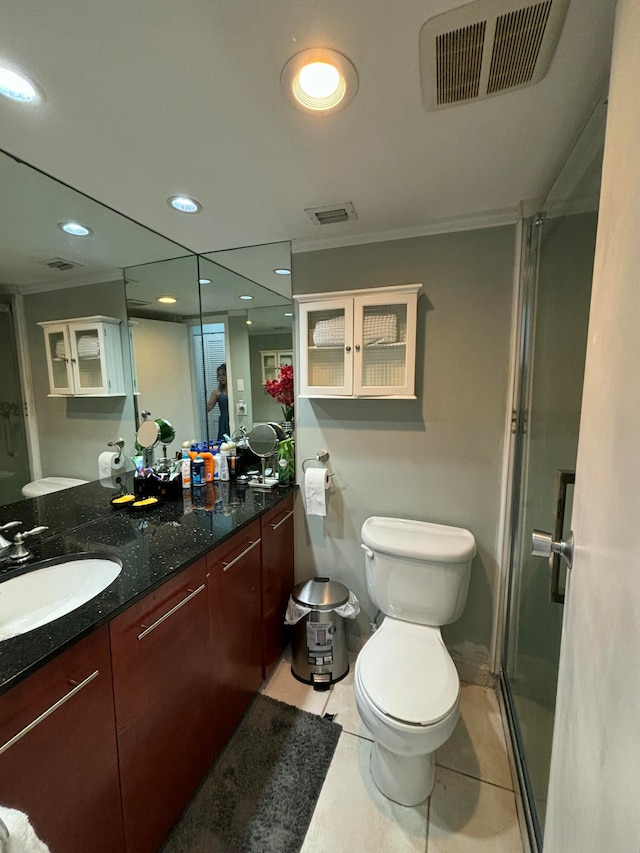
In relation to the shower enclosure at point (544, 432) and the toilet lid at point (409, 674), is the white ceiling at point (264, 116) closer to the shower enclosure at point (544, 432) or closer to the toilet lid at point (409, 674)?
Answer: the shower enclosure at point (544, 432)

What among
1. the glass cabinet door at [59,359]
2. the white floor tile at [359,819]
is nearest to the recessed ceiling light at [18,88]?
the glass cabinet door at [59,359]

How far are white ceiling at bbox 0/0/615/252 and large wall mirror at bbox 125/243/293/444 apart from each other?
0.48 meters

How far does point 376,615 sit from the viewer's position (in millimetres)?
1964

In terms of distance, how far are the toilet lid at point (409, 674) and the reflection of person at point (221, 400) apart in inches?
61.3

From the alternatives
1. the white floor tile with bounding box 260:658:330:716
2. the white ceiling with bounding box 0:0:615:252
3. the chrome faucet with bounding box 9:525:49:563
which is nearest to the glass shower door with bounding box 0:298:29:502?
the chrome faucet with bounding box 9:525:49:563

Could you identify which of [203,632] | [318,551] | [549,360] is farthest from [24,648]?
[549,360]

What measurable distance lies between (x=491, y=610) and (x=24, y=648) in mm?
1900

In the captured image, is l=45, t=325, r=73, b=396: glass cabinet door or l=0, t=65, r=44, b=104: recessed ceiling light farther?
l=45, t=325, r=73, b=396: glass cabinet door

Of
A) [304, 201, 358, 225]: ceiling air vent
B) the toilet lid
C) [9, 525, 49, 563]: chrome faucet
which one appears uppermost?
[304, 201, 358, 225]: ceiling air vent

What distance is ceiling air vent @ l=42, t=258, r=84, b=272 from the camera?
4.63 ft

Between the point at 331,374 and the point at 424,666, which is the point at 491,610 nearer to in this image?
the point at 424,666

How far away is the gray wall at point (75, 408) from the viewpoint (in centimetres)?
138

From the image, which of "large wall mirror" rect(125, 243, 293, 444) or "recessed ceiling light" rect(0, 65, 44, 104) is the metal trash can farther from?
"recessed ceiling light" rect(0, 65, 44, 104)

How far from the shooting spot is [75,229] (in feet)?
4.97
